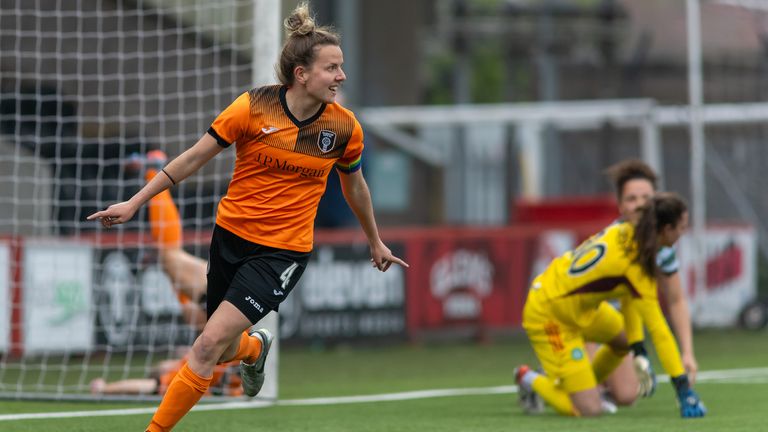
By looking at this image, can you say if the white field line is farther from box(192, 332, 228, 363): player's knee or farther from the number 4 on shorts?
the number 4 on shorts

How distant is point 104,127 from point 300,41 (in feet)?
14.7

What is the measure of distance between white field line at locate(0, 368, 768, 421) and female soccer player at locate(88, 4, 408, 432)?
211cm

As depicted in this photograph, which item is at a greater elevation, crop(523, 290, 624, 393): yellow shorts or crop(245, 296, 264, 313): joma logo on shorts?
crop(245, 296, 264, 313): joma logo on shorts

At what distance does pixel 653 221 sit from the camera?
775 centimetres

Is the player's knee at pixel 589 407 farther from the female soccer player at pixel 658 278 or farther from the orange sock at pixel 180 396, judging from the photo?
the orange sock at pixel 180 396

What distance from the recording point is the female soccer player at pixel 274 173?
6.07 meters

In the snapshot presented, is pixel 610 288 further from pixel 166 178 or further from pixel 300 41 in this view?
pixel 166 178

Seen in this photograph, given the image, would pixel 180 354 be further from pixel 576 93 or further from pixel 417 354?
pixel 576 93

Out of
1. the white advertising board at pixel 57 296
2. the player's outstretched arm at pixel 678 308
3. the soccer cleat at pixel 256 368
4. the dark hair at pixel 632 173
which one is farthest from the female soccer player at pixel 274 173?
the white advertising board at pixel 57 296

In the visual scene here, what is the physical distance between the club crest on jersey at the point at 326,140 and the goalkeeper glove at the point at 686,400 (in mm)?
2800

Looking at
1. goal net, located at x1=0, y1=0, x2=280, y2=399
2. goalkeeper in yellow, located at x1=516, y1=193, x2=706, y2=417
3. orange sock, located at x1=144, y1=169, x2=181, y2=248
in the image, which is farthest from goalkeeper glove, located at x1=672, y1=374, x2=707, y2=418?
orange sock, located at x1=144, y1=169, x2=181, y2=248

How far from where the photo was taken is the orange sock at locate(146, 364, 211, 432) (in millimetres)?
5957

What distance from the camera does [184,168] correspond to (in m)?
5.96

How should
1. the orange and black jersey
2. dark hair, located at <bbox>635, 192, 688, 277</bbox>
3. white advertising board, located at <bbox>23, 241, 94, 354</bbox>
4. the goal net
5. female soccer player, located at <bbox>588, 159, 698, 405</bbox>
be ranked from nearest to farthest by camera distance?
the orange and black jersey < dark hair, located at <bbox>635, 192, 688, 277</bbox> < female soccer player, located at <bbox>588, 159, 698, 405</bbox> < the goal net < white advertising board, located at <bbox>23, 241, 94, 354</bbox>
